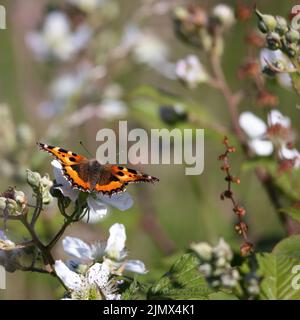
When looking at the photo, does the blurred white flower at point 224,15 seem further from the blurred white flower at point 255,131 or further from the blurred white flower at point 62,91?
the blurred white flower at point 62,91

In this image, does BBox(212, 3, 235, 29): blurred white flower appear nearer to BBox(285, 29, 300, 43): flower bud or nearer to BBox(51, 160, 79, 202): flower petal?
BBox(285, 29, 300, 43): flower bud

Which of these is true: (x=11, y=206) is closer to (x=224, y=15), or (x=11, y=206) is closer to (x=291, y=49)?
(x=291, y=49)

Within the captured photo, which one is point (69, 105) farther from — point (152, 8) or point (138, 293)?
point (138, 293)

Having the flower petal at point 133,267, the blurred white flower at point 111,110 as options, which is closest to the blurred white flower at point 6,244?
the flower petal at point 133,267

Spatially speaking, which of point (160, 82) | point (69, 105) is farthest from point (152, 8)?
point (160, 82)

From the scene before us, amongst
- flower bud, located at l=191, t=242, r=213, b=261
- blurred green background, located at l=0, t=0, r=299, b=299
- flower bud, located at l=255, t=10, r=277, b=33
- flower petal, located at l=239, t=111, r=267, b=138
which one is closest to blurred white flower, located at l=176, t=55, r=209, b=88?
blurred green background, located at l=0, t=0, r=299, b=299
